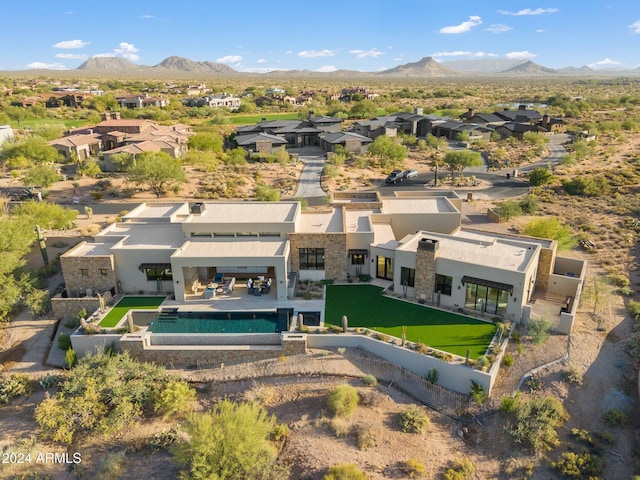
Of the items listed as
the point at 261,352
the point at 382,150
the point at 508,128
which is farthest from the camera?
the point at 508,128

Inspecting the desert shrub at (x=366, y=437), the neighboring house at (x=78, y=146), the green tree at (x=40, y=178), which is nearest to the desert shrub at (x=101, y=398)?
the desert shrub at (x=366, y=437)

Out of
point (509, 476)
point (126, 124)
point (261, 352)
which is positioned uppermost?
point (126, 124)

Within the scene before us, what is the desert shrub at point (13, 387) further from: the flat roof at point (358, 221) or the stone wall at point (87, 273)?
the flat roof at point (358, 221)

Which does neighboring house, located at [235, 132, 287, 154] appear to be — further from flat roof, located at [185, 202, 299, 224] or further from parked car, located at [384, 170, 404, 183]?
flat roof, located at [185, 202, 299, 224]

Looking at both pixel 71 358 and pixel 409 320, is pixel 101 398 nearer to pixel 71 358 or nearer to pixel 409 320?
pixel 71 358

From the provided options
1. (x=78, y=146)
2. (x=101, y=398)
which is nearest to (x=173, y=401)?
(x=101, y=398)

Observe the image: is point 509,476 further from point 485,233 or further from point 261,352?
point 485,233

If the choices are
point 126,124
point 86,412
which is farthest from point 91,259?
point 126,124
